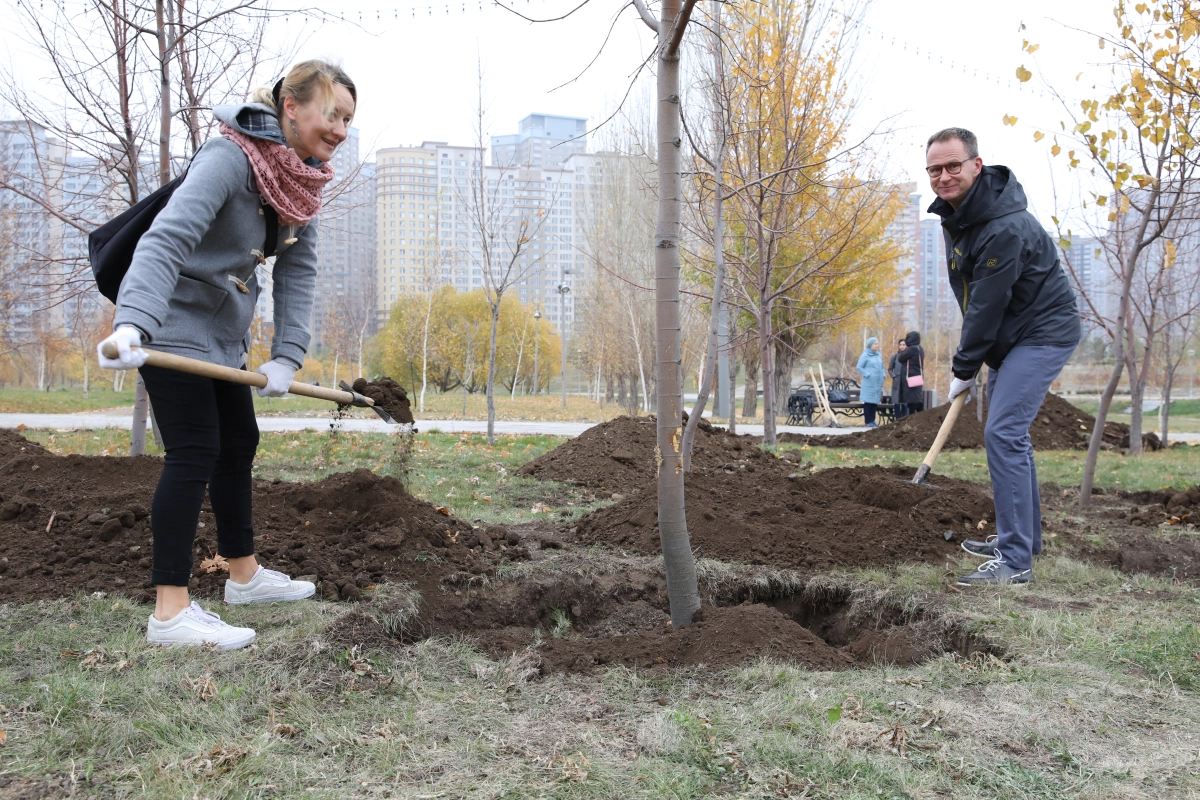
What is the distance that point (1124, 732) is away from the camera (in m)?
2.17

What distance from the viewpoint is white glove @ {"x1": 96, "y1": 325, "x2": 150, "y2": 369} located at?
2242 millimetres

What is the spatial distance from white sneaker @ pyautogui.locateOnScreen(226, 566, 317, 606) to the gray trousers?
10.3 ft

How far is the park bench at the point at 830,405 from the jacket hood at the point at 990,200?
42.9ft

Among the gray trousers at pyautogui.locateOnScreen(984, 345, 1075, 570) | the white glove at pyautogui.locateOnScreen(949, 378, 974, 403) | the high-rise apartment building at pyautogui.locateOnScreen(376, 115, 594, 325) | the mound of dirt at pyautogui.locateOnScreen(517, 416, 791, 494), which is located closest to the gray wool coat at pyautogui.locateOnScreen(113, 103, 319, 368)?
the high-rise apartment building at pyautogui.locateOnScreen(376, 115, 594, 325)

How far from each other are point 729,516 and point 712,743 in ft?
8.20

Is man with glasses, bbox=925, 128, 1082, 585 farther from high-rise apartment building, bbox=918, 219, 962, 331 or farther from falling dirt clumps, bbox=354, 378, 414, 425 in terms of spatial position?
→ high-rise apartment building, bbox=918, 219, 962, 331

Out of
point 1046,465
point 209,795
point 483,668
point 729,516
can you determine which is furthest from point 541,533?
point 1046,465

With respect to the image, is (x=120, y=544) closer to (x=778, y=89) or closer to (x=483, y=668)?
(x=483, y=668)

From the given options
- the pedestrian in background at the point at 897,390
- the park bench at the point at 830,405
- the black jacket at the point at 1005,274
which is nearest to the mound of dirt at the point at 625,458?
the black jacket at the point at 1005,274

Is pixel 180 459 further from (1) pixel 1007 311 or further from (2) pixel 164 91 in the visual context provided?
(2) pixel 164 91

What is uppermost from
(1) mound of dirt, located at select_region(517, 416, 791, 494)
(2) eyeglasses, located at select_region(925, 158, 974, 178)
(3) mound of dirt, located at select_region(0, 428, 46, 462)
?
(2) eyeglasses, located at select_region(925, 158, 974, 178)

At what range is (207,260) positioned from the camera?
268 cm

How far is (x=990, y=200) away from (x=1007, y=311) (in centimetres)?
54

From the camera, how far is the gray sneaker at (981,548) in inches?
164
